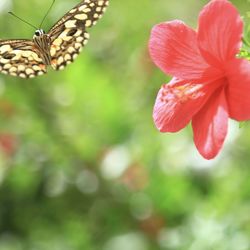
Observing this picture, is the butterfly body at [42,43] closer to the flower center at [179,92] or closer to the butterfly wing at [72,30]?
the butterfly wing at [72,30]

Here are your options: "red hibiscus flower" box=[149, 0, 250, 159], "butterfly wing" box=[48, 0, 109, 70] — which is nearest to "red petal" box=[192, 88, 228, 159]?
"red hibiscus flower" box=[149, 0, 250, 159]

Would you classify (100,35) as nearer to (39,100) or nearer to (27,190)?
(39,100)

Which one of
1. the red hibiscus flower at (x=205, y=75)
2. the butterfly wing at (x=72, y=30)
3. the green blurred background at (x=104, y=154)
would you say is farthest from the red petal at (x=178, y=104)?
the green blurred background at (x=104, y=154)

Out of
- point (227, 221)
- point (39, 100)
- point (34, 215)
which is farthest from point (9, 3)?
point (34, 215)

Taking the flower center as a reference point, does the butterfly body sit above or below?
above

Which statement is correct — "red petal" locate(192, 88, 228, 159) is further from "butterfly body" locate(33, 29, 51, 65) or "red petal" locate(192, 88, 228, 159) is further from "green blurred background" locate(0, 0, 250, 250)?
"green blurred background" locate(0, 0, 250, 250)

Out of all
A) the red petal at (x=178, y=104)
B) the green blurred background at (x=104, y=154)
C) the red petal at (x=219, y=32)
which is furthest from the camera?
the green blurred background at (x=104, y=154)

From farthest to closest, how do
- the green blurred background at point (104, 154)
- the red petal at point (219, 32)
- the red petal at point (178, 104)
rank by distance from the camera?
the green blurred background at point (104, 154)
the red petal at point (178, 104)
the red petal at point (219, 32)
